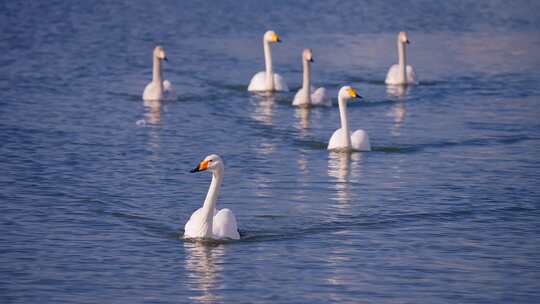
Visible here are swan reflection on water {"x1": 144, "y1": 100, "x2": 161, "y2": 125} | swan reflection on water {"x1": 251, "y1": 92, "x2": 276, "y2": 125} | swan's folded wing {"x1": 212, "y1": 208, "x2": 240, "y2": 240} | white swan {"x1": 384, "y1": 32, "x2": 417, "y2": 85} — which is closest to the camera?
swan's folded wing {"x1": 212, "y1": 208, "x2": 240, "y2": 240}

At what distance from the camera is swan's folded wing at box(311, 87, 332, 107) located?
30156mm

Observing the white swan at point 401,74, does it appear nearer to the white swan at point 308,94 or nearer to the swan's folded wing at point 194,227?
the white swan at point 308,94

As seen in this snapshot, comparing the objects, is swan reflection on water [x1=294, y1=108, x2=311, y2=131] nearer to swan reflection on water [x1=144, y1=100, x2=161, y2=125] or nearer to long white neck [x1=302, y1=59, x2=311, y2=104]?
long white neck [x1=302, y1=59, x2=311, y2=104]

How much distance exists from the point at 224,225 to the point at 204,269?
4.30 feet

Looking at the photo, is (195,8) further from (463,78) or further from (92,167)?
(92,167)

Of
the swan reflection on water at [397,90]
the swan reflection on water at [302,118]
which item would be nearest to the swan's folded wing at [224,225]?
the swan reflection on water at [302,118]

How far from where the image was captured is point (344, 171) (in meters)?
22.7

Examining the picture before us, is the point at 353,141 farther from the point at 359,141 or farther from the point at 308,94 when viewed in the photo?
the point at 308,94

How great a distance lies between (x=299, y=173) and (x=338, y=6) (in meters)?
35.1

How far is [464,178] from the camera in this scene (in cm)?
2186

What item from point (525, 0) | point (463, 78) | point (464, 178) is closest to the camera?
point (464, 178)

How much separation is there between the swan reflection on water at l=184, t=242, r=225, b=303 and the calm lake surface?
0.03m

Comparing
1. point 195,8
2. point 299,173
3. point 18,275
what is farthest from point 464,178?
point 195,8

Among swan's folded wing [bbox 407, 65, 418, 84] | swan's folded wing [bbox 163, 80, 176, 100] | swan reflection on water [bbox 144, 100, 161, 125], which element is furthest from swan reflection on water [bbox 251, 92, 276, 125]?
swan's folded wing [bbox 407, 65, 418, 84]
